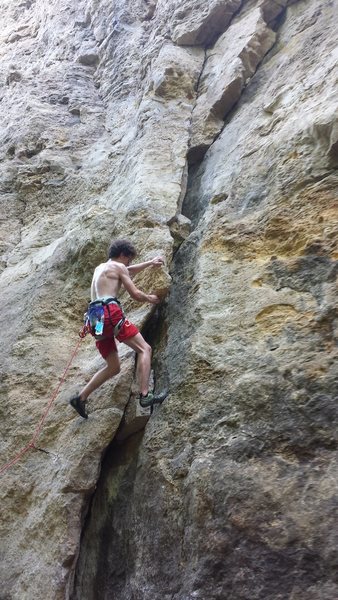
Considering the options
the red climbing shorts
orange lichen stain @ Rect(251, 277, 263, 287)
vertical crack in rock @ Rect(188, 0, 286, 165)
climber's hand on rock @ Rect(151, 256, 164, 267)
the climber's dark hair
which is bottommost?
orange lichen stain @ Rect(251, 277, 263, 287)

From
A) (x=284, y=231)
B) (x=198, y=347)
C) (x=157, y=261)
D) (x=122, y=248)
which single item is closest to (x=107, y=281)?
(x=122, y=248)

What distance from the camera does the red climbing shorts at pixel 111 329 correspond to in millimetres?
4832

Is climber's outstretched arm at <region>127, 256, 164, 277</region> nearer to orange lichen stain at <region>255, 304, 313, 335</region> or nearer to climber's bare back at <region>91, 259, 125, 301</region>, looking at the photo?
climber's bare back at <region>91, 259, 125, 301</region>

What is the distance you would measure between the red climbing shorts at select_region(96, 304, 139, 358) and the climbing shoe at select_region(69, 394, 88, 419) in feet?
1.69

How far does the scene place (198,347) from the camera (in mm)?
4773

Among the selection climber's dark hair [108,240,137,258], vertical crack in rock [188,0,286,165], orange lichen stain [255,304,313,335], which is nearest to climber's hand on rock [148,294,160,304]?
climber's dark hair [108,240,137,258]

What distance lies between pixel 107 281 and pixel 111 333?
1.93ft

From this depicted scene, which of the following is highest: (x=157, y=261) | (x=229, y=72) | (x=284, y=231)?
(x=229, y=72)

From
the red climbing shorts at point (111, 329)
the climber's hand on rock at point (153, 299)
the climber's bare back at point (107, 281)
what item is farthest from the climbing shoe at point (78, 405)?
the climber's hand on rock at point (153, 299)

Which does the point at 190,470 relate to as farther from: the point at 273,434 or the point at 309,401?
the point at 309,401

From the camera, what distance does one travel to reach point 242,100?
27.8 feet

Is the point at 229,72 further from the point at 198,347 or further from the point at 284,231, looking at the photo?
the point at 198,347

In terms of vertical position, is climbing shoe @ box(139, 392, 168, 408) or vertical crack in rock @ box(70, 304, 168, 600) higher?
climbing shoe @ box(139, 392, 168, 408)

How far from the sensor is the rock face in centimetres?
360
